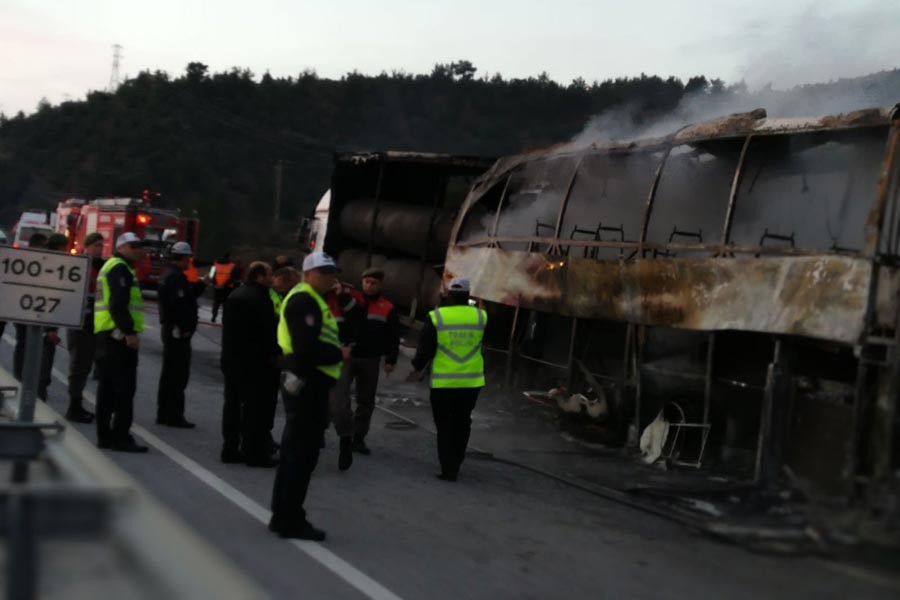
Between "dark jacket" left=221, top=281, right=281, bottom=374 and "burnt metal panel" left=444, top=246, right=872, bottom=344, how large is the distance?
3.45 m

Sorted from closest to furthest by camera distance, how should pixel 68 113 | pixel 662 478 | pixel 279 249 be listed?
1. pixel 662 478
2. pixel 279 249
3. pixel 68 113

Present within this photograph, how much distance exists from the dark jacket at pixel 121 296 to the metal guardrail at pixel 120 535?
23.1 ft

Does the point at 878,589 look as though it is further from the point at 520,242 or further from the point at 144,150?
the point at 144,150

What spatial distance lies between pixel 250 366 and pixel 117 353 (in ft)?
3.39

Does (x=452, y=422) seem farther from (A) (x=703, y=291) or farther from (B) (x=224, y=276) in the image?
(B) (x=224, y=276)

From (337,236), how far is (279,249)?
37.9m

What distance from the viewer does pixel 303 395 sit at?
7223 mm

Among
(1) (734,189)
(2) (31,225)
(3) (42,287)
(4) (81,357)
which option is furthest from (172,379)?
(2) (31,225)

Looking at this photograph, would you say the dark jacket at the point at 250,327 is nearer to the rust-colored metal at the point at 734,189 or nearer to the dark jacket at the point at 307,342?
the dark jacket at the point at 307,342

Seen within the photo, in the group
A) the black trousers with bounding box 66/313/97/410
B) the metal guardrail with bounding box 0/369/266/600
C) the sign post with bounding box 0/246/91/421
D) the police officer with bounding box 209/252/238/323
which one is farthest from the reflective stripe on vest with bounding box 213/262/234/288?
the metal guardrail with bounding box 0/369/266/600

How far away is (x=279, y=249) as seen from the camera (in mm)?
58219

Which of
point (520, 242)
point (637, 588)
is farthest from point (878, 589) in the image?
point (520, 242)

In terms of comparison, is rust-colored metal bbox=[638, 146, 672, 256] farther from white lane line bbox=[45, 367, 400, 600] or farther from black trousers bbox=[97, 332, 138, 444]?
black trousers bbox=[97, 332, 138, 444]

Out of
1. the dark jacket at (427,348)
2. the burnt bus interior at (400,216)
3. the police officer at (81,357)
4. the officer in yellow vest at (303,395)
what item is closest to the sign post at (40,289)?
the officer in yellow vest at (303,395)
